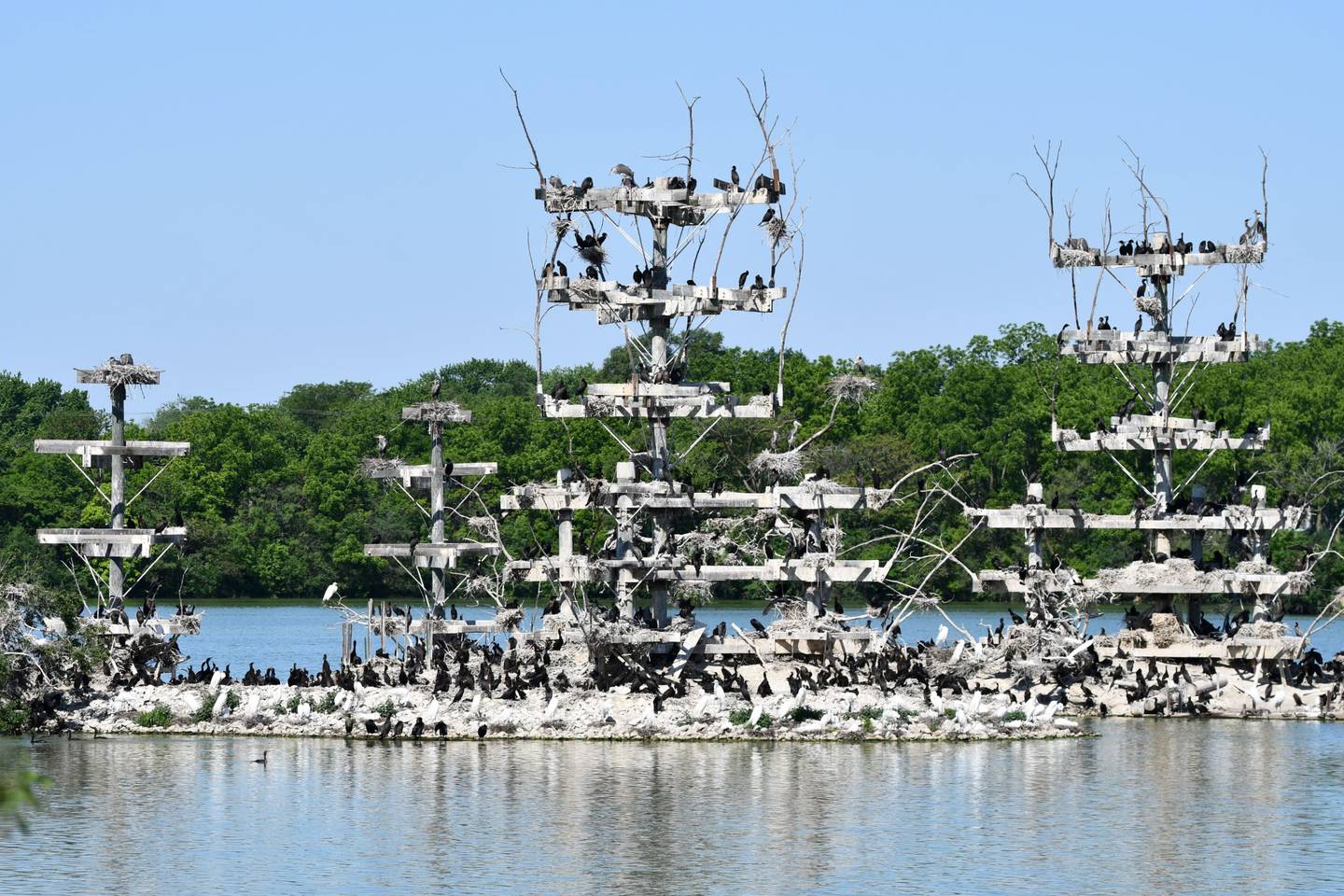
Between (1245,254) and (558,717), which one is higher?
(1245,254)

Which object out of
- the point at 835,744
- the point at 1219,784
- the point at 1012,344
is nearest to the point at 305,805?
the point at 835,744

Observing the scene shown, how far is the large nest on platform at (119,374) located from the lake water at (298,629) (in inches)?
576

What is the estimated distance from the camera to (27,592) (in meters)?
52.1

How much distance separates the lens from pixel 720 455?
359 ft

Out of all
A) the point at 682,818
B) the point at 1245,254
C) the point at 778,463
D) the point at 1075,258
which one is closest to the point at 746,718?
the point at 778,463

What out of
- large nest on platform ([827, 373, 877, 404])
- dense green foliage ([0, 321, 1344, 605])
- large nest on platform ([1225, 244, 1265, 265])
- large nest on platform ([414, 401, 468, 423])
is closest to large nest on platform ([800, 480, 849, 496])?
large nest on platform ([827, 373, 877, 404])

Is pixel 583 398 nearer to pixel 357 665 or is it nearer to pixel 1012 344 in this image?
pixel 357 665

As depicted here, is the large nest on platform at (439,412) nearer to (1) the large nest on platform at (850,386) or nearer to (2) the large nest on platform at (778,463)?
(2) the large nest on platform at (778,463)

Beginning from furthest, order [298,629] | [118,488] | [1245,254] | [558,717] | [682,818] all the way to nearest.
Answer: [298,629] < [1245,254] < [118,488] < [558,717] < [682,818]

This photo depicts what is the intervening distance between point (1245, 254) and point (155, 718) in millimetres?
30974

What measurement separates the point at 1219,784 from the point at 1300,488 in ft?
188

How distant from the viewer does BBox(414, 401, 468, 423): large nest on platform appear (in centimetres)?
5659

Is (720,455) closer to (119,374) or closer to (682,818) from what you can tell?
(119,374)

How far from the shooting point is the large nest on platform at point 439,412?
56.6 metres
